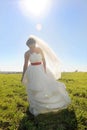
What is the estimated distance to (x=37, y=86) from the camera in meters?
13.0

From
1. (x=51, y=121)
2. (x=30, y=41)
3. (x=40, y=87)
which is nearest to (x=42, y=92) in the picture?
(x=40, y=87)

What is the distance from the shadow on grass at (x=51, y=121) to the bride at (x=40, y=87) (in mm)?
520

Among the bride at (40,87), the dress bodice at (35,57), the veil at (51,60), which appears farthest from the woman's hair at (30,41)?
the veil at (51,60)

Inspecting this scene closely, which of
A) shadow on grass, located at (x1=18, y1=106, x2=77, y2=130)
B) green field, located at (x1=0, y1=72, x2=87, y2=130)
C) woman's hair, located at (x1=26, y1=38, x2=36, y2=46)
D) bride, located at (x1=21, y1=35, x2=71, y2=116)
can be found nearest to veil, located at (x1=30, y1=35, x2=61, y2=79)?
bride, located at (x1=21, y1=35, x2=71, y2=116)

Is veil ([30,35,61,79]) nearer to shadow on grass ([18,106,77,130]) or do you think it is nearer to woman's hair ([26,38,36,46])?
woman's hair ([26,38,36,46])

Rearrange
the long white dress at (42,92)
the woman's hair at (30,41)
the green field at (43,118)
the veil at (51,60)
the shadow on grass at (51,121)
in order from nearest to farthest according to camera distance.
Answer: the shadow on grass at (51,121) < the green field at (43,118) < the long white dress at (42,92) < the woman's hair at (30,41) < the veil at (51,60)

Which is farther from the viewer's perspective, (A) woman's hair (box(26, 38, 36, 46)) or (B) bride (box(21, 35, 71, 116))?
(A) woman's hair (box(26, 38, 36, 46))

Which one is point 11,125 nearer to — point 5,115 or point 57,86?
point 5,115

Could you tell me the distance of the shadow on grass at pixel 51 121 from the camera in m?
10.6

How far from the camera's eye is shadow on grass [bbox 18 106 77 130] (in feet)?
34.6

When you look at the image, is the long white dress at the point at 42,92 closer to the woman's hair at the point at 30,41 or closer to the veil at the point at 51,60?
the woman's hair at the point at 30,41

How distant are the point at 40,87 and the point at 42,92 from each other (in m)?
0.25

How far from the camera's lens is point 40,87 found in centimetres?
1295

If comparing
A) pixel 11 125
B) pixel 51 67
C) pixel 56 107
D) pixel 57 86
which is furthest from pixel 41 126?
pixel 51 67
